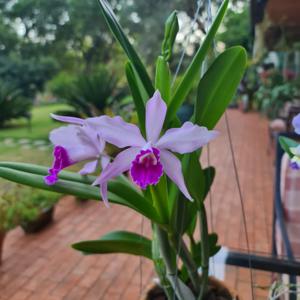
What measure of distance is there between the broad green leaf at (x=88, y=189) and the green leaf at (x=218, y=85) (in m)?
0.18

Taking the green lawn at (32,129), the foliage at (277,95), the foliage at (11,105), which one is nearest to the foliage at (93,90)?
the green lawn at (32,129)

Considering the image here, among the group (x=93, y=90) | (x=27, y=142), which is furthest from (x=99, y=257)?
(x=27, y=142)

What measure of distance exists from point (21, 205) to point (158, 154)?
198 cm

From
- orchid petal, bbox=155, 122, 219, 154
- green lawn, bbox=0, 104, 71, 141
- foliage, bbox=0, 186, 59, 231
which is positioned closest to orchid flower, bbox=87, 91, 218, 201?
orchid petal, bbox=155, 122, 219, 154

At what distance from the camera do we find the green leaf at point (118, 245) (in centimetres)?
71

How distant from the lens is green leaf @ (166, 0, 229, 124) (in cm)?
56

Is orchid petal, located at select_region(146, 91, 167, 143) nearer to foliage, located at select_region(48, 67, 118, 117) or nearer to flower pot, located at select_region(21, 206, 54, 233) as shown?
flower pot, located at select_region(21, 206, 54, 233)

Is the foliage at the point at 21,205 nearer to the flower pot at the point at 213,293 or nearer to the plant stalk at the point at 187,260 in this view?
the flower pot at the point at 213,293

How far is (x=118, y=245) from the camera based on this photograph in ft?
2.43

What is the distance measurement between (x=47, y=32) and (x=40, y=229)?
6234mm

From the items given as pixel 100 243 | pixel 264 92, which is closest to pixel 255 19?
pixel 264 92

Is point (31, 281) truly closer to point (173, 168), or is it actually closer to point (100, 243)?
point (100, 243)

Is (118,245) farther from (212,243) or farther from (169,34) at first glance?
(169,34)

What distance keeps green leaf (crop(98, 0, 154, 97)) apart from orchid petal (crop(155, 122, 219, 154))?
135mm
